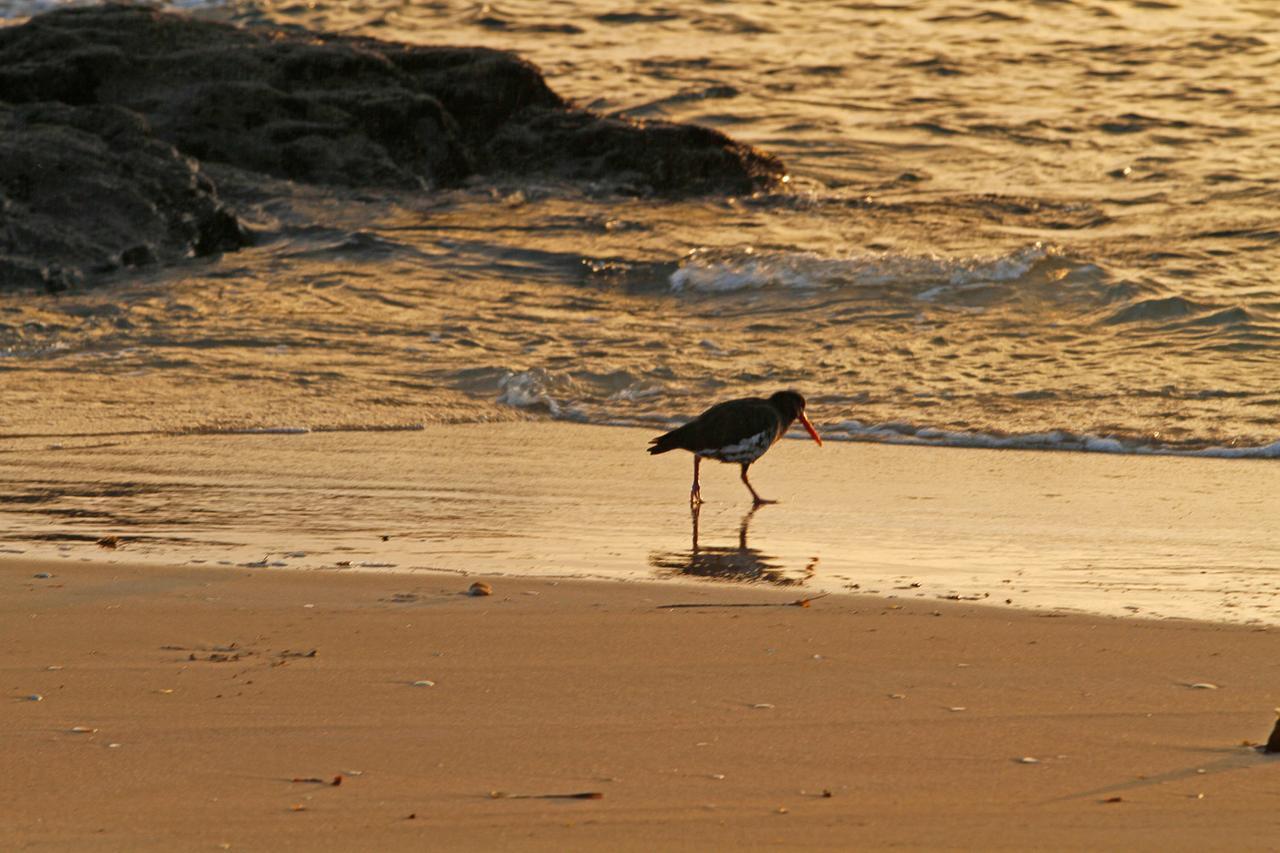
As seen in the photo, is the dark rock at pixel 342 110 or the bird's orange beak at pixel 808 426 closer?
the bird's orange beak at pixel 808 426

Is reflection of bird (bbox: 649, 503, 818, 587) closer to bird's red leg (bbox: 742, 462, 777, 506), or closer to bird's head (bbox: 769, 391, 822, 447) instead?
bird's red leg (bbox: 742, 462, 777, 506)

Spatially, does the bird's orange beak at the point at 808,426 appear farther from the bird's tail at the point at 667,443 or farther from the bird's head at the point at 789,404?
the bird's tail at the point at 667,443

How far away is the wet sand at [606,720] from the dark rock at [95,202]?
7.73m

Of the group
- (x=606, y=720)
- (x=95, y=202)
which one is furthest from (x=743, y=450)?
(x=95, y=202)

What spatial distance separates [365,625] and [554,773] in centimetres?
132

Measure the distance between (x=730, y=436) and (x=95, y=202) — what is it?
306 inches

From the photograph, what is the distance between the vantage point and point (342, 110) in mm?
16141

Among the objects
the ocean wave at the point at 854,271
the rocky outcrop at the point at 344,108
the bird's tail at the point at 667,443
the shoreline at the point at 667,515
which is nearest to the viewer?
the shoreline at the point at 667,515

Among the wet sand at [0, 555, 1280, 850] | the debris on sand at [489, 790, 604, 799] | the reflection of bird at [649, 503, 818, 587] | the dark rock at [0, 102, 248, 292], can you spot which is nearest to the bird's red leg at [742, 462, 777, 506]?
the reflection of bird at [649, 503, 818, 587]

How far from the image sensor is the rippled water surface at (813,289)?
29.2 feet

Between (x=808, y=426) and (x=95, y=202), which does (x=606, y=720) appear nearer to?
(x=808, y=426)

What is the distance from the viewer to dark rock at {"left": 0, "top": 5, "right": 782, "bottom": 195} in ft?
52.1

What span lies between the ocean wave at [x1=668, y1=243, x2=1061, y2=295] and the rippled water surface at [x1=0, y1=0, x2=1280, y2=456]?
30 millimetres

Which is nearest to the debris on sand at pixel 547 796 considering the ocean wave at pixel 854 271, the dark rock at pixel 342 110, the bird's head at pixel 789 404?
the bird's head at pixel 789 404
